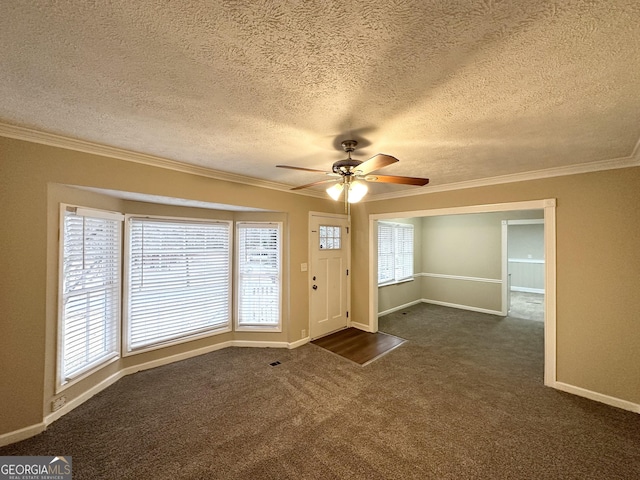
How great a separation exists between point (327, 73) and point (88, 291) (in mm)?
3158

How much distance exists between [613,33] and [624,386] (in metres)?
3.40

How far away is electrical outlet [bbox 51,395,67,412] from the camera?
227cm

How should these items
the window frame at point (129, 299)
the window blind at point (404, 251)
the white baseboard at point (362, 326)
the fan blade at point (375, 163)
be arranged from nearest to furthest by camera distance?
the fan blade at point (375, 163)
the window frame at point (129, 299)
the white baseboard at point (362, 326)
the window blind at point (404, 251)

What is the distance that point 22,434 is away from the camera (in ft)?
6.78

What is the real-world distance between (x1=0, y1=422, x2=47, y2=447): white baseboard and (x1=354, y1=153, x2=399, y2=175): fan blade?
347 centimetres

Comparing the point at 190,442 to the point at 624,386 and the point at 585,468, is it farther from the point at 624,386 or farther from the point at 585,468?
the point at 624,386

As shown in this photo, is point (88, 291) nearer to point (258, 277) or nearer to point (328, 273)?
point (258, 277)

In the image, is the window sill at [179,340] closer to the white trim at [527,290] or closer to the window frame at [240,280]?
the window frame at [240,280]

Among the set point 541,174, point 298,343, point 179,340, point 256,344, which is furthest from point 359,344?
point 541,174

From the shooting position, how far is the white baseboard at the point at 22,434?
6.55 ft

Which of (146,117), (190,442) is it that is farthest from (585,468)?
(146,117)

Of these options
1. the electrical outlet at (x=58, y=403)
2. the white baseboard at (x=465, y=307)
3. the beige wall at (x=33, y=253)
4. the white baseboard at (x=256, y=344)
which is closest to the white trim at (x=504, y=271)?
the white baseboard at (x=465, y=307)

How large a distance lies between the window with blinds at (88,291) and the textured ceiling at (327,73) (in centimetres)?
94

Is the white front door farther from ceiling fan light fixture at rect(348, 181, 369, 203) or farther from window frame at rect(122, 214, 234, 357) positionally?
ceiling fan light fixture at rect(348, 181, 369, 203)
